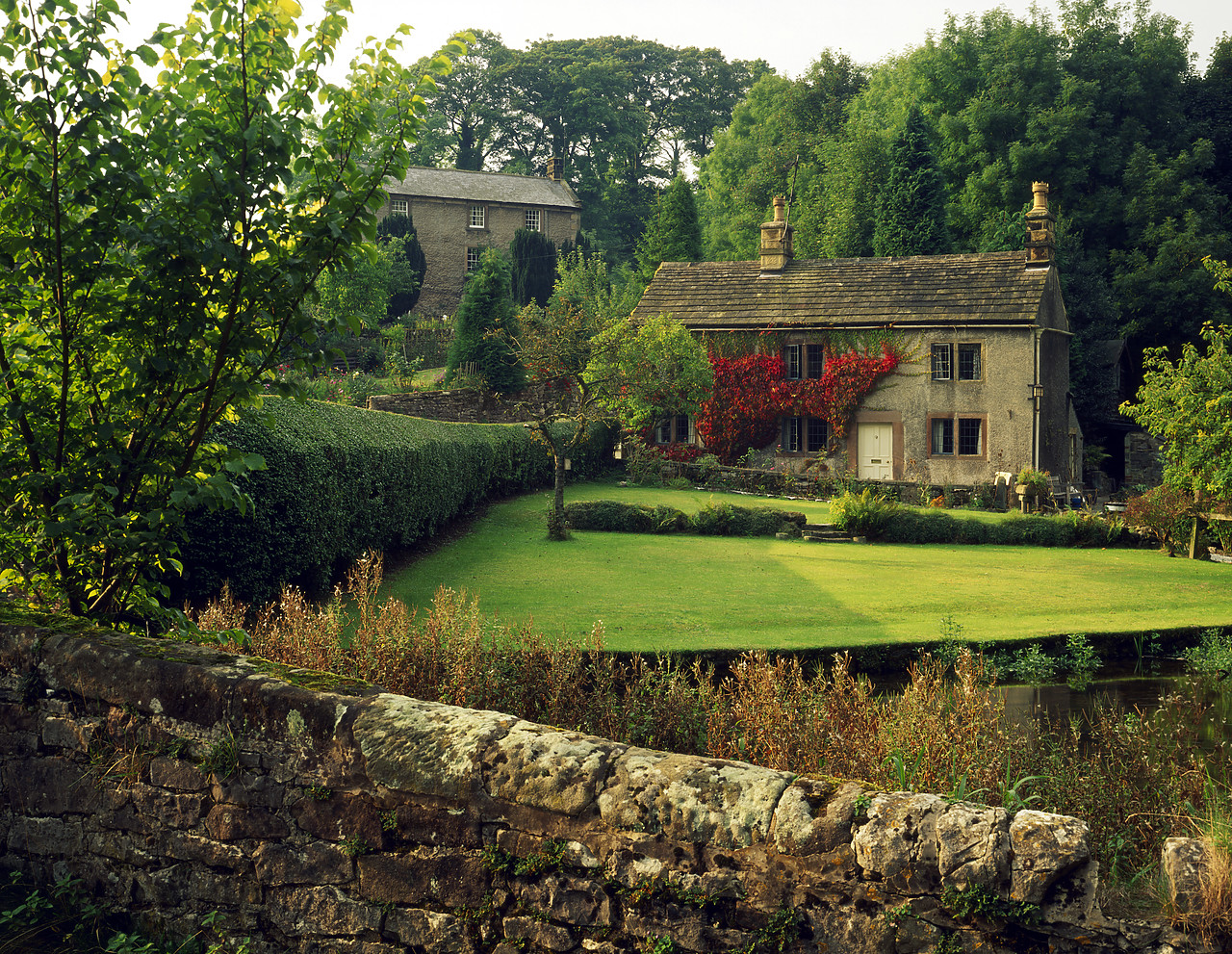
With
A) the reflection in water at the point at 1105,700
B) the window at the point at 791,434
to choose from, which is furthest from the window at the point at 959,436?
the reflection in water at the point at 1105,700

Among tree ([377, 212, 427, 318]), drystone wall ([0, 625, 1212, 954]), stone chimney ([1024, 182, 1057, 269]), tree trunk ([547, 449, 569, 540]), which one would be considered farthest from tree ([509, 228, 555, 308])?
drystone wall ([0, 625, 1212, 954])

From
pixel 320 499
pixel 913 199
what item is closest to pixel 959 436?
pixel 913 199

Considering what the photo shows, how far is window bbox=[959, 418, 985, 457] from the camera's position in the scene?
106 feet

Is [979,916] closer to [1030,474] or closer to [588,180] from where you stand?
[1030,474]

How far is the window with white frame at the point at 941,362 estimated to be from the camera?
1280 inches

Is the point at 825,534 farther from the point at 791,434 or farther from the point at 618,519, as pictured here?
the point at 791,434

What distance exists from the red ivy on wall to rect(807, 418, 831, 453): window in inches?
12.3

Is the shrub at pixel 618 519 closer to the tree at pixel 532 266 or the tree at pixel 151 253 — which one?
the tree at pixel 151 253

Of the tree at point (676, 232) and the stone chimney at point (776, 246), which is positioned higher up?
the tree at point (676, 232)

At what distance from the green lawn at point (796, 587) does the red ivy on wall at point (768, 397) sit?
1234 cm

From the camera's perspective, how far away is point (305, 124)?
501 centimetres

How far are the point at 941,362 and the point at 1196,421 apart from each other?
510 inches

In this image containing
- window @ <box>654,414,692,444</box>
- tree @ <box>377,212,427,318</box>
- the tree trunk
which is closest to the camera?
the tree trunk

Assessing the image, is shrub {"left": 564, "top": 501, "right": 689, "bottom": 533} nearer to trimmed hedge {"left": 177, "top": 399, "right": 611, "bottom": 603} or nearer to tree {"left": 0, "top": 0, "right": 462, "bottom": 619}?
trimmed hedge {"left": 177, "top": 399, "right": 611, "bottom": 603}
